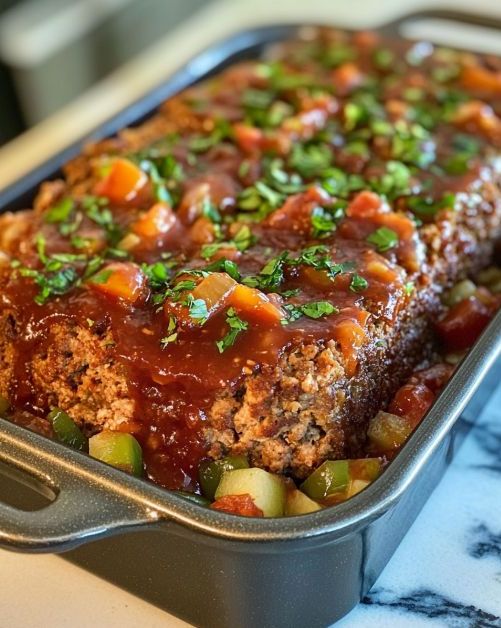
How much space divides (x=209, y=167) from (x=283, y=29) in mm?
1518

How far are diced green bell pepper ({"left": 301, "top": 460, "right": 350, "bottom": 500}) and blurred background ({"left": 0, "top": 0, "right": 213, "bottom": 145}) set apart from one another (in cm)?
434

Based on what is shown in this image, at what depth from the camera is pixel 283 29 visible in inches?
188

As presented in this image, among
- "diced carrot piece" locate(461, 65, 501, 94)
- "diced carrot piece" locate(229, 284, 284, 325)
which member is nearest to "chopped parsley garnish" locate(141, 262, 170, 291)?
"diced carrot piece" locate(229, 284, 284, 325)

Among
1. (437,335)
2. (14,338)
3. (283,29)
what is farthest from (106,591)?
(283,29)

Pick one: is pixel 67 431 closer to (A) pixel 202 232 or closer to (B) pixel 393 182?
(A) pixel 202 232

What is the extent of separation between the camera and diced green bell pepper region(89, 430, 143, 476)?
2555mm

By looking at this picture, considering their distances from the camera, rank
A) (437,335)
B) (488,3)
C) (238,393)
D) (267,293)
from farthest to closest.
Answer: (488,3)
(437,335)
(267,293)
(238,393)

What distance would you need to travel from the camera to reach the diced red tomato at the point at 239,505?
2398 millimetres

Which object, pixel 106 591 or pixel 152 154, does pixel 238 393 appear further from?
pixel 152 154

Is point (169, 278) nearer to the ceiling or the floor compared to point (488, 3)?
nearer to the ceiling

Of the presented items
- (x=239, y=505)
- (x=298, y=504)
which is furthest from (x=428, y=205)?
(x=239, y=505)

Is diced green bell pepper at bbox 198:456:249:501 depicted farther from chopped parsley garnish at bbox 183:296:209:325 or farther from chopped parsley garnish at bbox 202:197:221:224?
chopped parsley garnish at bbox 202:197:221:224

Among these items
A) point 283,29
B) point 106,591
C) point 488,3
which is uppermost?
point 283,29

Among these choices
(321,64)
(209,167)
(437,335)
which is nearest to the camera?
(437,335)
